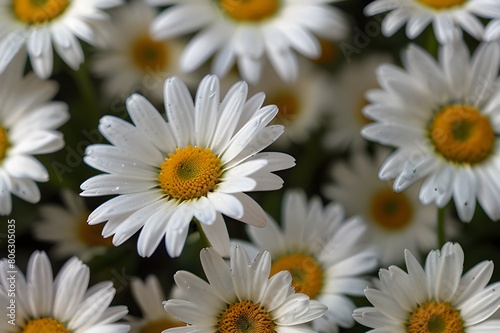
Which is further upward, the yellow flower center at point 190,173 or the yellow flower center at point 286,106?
the yellow flower center at point 286,106

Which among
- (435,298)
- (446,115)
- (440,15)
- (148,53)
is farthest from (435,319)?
(148,53)

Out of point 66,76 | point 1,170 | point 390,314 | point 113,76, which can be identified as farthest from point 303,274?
point 66,76

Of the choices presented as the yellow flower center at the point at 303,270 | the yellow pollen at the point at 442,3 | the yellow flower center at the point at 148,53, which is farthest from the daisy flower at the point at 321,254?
the yellow flower center at the point at 148,53

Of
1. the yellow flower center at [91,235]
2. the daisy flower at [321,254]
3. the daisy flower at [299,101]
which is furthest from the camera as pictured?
the daisy flower at [299,101]

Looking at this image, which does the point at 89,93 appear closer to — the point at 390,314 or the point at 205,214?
the point at 205,214

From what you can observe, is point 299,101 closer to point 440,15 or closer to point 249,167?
point 440,15

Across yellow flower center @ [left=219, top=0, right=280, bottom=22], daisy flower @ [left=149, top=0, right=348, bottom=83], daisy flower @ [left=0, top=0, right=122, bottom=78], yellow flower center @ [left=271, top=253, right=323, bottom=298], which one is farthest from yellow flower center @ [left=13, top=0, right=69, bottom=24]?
yellow flower center @ [left=271, top=253, right=323, bottom=298]

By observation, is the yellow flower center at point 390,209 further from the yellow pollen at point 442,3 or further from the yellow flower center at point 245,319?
the yellow flower center at point 245,319

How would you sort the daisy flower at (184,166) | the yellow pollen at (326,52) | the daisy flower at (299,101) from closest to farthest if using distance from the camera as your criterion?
the daisy flower at (184,166), the daisy flower at (299,101), the yellow pollen at (326,52)
